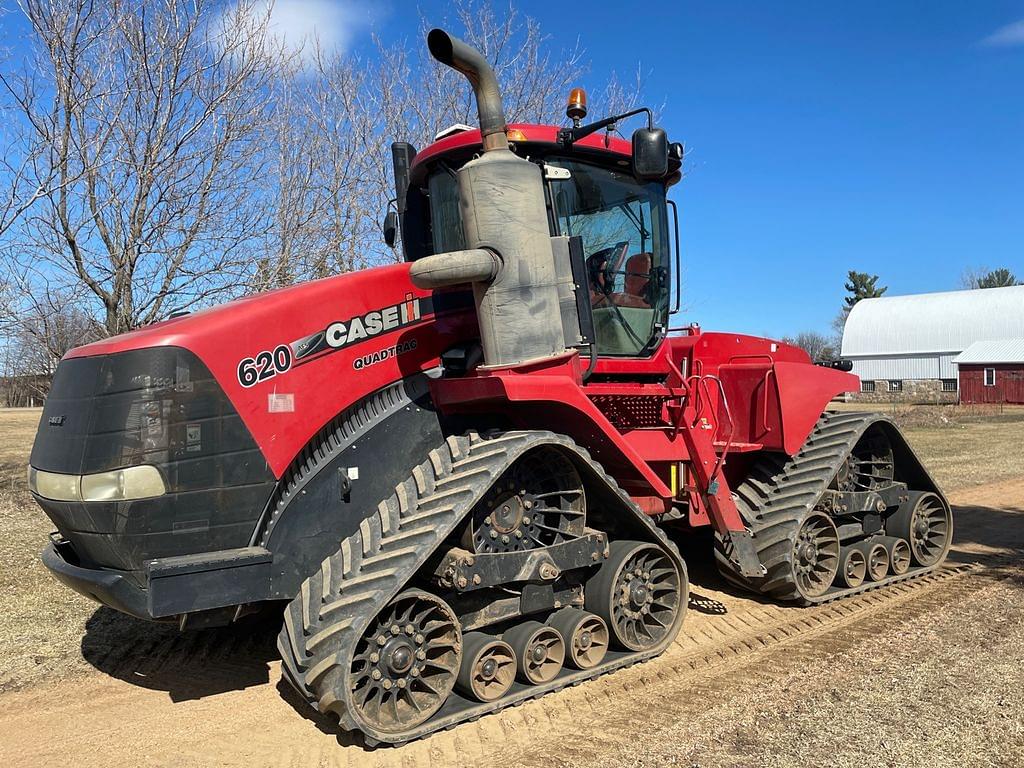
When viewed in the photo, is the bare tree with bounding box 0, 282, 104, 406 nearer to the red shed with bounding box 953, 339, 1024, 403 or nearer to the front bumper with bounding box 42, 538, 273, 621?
the front bumper with bounding box 42, 538, 273, 621

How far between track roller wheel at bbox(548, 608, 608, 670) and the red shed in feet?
143

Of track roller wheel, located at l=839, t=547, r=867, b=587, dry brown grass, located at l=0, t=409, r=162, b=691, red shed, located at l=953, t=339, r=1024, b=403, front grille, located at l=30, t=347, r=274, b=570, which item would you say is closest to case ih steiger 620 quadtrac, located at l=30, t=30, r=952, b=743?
front grille, located at l=30, t=347, r=274, b=570

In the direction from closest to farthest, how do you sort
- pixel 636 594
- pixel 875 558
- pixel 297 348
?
1. pixel 297 348
2. pixel 636 594
3. pixel 875 558

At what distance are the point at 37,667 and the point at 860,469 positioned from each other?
21.5ft

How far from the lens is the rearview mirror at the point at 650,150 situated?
16.3 ft

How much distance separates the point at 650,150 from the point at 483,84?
113cm

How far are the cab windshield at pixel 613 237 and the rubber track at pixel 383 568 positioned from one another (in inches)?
49.6

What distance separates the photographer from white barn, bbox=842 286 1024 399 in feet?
159

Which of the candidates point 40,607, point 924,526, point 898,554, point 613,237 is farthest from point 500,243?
point 924,526

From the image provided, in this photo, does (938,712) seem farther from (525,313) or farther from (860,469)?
(860,469)

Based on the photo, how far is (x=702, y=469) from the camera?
5902mm

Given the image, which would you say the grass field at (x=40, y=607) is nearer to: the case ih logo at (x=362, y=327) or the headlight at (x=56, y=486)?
the headlight at (x=56, y=486)

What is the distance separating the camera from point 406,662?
4031 millimetres

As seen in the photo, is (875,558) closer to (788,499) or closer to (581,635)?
(788,499)
